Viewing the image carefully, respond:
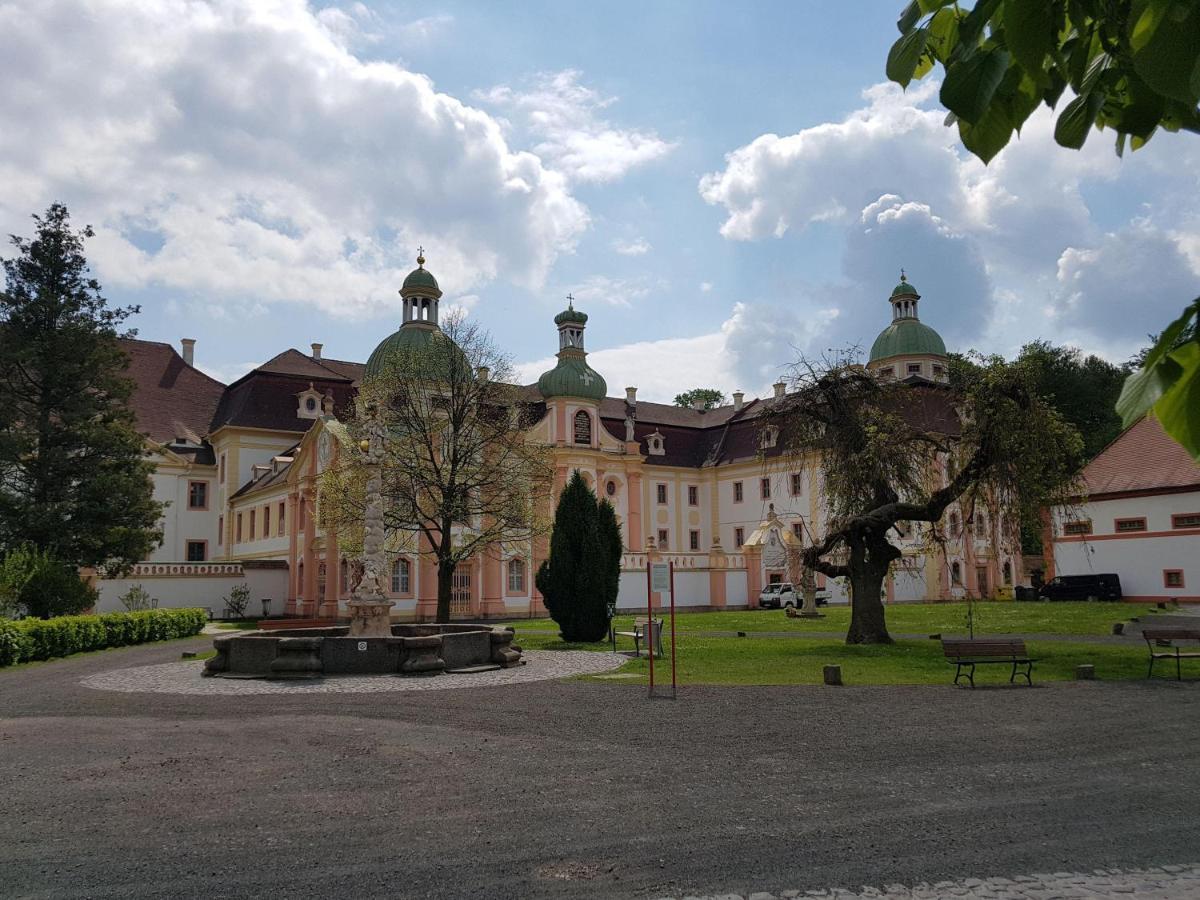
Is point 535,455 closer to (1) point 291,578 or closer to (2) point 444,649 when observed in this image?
(2) point 444,649

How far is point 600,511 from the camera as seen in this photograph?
93.6ft

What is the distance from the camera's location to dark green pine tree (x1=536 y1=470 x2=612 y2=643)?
27.6 meters

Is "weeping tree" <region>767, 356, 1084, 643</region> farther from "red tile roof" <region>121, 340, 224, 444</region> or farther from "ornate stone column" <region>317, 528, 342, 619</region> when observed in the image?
"red tile roof" <region>121, 340, 224, 444</region>

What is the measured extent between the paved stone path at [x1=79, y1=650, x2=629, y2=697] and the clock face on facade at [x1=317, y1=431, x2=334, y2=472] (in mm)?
21769

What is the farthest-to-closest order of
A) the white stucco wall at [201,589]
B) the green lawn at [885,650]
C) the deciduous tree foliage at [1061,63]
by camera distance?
the white stucco wall at [201,589] < the green lawn at [885,650] < the deciduous tree foliage at [1061,63]

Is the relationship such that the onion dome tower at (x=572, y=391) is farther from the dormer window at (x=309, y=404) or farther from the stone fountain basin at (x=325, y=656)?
the stone fountain basin at (x=325, y=656)

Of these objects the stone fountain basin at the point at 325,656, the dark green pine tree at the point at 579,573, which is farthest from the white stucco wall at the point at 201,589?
the stone fountain basin at the point at 325,656

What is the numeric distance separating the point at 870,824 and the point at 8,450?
3425cm

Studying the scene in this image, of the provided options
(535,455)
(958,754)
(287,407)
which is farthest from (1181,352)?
(287,407)

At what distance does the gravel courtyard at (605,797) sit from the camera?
6117 millimetres

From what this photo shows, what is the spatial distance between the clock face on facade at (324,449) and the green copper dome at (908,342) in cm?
3824

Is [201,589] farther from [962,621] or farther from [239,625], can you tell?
[962,621]

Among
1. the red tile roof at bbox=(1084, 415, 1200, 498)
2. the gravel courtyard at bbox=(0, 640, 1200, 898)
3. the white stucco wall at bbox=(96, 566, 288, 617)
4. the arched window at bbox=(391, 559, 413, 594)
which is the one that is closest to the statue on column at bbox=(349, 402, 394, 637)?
the gravel courtyard at bbox=(0, 640, 1200, 898)

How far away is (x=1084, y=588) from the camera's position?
42.8 meters
